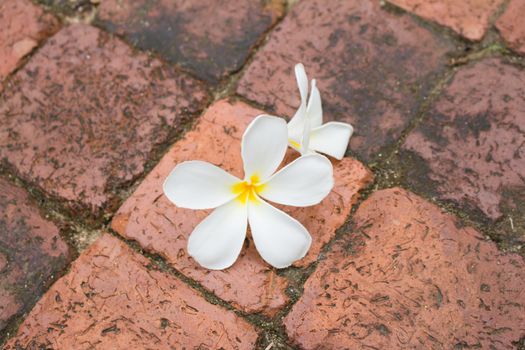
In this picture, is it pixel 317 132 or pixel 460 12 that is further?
pixel 460 12

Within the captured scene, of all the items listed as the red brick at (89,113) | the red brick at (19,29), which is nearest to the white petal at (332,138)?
the red brick at (89,113)

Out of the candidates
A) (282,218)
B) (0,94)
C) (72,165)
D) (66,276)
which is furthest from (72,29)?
(282,218)

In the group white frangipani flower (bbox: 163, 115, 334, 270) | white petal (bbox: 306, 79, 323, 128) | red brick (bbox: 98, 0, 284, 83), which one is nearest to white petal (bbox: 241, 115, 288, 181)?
white frangipani flower (bbox: 163, 115, 334, 270)

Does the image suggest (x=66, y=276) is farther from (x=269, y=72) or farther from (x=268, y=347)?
(x=269, y=72)

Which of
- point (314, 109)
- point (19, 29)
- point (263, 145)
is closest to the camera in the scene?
point (263, 145)

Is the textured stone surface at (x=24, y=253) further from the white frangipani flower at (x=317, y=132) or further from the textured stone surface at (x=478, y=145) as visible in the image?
the textured stone surface at (x=478, y=145)

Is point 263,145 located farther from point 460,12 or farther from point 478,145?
point 460,12

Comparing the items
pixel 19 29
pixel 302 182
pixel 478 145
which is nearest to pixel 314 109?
pixel 302 182
